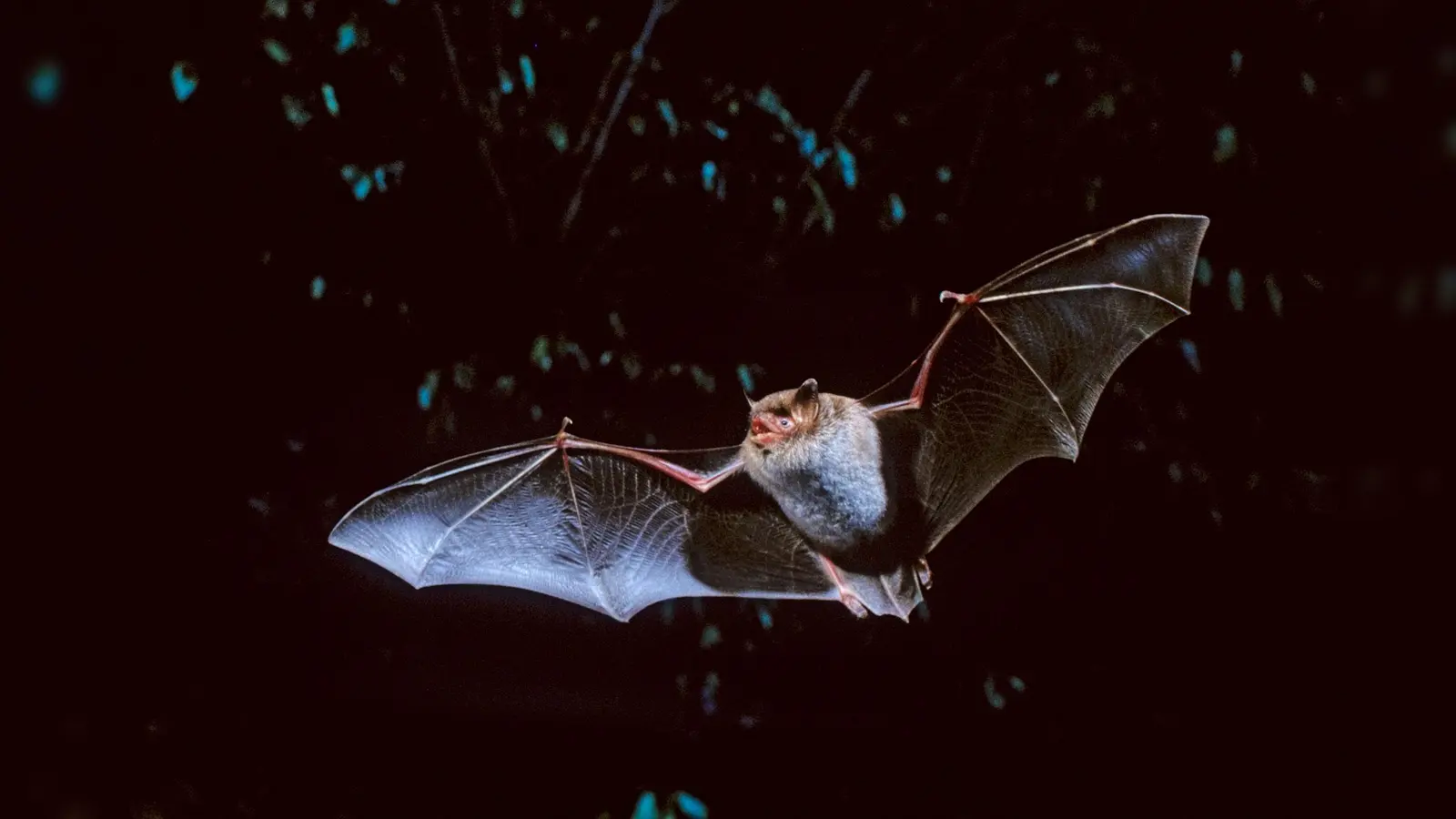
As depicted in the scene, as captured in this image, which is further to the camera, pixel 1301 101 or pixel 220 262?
pixel 220 262

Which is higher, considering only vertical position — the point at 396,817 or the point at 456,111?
the point at 456,111

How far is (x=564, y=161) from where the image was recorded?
1422 mm

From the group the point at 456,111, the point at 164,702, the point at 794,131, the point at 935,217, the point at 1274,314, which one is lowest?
the point at 164,702

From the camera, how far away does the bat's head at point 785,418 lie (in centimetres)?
130

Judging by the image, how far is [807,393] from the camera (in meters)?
1.28

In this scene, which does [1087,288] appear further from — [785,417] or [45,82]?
[45,82]

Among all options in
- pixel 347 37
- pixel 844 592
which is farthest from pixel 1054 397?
pixel 347 37

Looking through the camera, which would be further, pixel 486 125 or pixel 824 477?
pixel 486 125

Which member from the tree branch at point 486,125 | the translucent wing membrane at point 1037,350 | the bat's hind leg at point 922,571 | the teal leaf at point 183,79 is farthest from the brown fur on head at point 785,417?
the teal leaf at point 183,79

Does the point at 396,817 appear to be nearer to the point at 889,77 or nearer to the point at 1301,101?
the point at 889,77

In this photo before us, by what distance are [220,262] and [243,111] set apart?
0.82 feet

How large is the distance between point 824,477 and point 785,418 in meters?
0.11

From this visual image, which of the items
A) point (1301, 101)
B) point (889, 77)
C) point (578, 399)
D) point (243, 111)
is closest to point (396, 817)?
point (578, 399)

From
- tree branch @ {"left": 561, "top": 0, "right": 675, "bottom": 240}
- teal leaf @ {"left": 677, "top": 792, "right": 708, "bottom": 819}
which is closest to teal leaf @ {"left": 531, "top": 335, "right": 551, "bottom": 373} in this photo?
tree branch @ {"left": 561, "top": 0, "right": 675, "bottom": 240}
